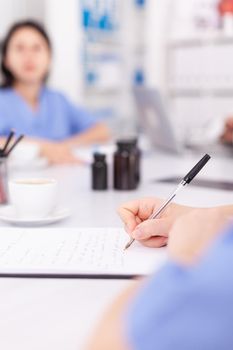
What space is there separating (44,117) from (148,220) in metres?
1.82

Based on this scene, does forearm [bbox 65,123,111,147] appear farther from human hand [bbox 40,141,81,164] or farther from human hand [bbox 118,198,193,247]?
human hand [bbox 118,198,193,247]

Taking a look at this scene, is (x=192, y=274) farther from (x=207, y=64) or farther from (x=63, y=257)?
(x=207, y=64)

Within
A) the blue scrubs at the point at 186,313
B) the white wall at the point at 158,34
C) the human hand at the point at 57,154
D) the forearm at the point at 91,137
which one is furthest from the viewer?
the white wall at the point at 158,34

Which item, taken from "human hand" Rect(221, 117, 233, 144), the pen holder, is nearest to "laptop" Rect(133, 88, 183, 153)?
"human hand" Rect(221, 117, 233, 144)

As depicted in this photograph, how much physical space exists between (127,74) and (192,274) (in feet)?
11.8

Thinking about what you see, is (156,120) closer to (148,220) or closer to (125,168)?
(125,168)

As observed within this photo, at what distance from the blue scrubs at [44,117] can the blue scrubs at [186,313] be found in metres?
2.02

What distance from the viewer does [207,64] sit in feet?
11.5

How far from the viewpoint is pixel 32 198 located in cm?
110

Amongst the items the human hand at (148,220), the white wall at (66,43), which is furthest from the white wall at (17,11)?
the human hand at (148,220)

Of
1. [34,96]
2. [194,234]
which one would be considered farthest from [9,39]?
[194,234]

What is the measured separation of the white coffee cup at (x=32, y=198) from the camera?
3.60 ft

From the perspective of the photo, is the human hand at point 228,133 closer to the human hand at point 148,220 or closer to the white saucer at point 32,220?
the white saucer at point 32,220

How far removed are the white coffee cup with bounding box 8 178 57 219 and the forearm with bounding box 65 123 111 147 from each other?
1.24 meters
